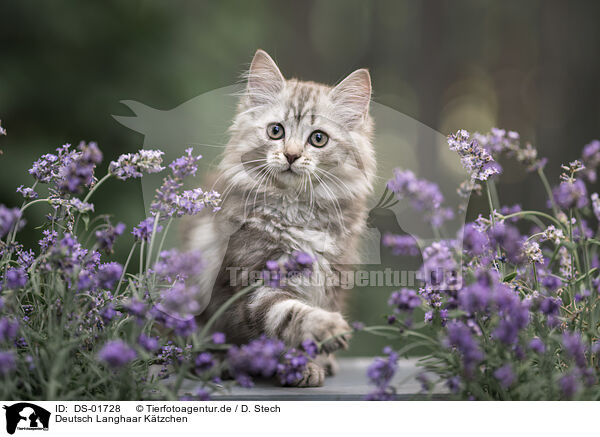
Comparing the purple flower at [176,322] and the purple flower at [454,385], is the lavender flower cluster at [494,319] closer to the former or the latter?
the purple flower at [454,385]

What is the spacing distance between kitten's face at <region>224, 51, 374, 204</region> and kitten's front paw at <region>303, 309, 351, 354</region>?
13.4 inches

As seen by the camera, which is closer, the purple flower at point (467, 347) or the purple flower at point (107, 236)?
the purple flower at point (467, 347)

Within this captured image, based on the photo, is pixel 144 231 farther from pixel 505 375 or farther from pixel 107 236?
pixel 505 375

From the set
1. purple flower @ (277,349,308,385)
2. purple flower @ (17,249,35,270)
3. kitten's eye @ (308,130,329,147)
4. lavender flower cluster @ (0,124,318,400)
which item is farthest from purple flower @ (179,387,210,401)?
kitten's eye @ (308,130,329,147)

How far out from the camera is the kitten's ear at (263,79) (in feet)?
4.10

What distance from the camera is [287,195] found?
1188 millimetres

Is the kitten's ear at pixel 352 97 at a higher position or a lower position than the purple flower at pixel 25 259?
higher

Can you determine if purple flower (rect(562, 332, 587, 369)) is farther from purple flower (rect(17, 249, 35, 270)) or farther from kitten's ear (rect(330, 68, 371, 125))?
purple flower (rect(17, 249, 35, 270))

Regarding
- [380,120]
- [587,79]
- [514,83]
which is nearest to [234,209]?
[380,120]

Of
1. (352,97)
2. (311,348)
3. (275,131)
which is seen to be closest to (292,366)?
(311,348)

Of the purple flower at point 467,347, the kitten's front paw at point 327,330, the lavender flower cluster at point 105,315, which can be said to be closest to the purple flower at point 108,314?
the lavender flower cluster at point 105,315

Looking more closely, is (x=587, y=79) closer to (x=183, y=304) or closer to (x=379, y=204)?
(x=379, y=204)
